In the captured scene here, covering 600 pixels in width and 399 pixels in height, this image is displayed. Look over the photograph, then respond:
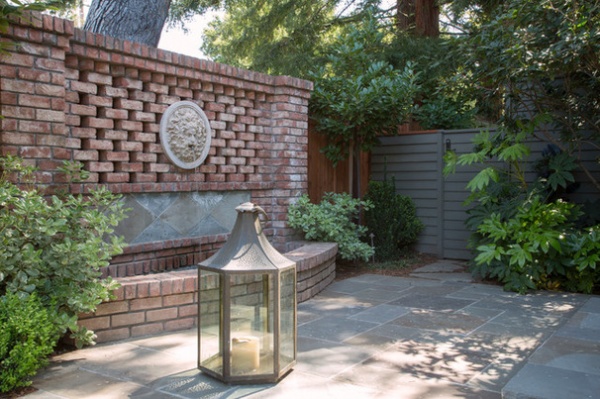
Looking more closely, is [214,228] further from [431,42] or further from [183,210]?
[431,42]

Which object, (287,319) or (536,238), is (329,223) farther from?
(287,319)

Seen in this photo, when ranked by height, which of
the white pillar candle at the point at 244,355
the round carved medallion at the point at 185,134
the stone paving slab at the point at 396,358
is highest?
the round carved medallion at the point at 185,134

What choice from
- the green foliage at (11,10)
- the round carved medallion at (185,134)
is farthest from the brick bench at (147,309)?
the green foliage at (11,10)

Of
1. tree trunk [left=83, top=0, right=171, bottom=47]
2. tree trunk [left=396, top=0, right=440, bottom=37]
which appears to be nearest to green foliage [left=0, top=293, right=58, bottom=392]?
tree trunk [left=83, top=0, right=171, bottom=47]

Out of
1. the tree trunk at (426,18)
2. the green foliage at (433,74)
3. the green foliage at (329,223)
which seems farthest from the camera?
the tree trunk at (426,18)

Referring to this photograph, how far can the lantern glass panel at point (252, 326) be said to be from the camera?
125 inches

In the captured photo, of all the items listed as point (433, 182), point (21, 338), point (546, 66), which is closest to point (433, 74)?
point (433, 182)

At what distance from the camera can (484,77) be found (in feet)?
20.3

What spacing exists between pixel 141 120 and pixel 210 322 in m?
2.55

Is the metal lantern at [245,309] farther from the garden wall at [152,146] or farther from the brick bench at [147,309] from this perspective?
the brick bench at [147,309]

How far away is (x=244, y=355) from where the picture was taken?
3.19 meters

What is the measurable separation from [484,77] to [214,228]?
11.5ft

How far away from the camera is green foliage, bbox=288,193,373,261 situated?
259 inches

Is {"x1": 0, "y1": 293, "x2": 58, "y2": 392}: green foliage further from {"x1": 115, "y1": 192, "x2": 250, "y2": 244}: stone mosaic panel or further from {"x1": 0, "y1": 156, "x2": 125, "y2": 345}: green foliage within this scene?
{"x1": 115, "y1": 192, "x2": 250, "y2": 244}: stone mosaic panel
